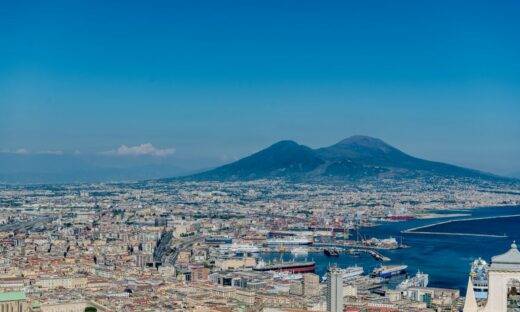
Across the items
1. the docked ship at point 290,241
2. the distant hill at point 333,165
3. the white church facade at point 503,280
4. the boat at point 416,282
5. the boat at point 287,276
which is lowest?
the boat at point 287,276

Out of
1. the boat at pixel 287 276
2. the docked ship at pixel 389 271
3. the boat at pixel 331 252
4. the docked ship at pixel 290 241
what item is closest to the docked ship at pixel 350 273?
the docked ship at pixel 389 271

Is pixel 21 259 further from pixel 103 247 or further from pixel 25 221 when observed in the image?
pixel 25 221

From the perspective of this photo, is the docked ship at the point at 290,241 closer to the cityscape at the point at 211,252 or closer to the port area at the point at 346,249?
the cityscape at the point at 211,252

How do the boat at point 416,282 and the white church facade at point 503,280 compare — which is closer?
the white church facade at point 503,280

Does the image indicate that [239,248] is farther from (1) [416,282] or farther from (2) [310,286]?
(2) [310,286]

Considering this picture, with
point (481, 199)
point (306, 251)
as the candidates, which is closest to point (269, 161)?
point (481, 199)

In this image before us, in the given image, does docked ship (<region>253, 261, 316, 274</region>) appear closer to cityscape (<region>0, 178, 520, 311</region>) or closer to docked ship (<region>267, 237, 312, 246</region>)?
cityscape (<region>0, 178, 520, 311</region>)
